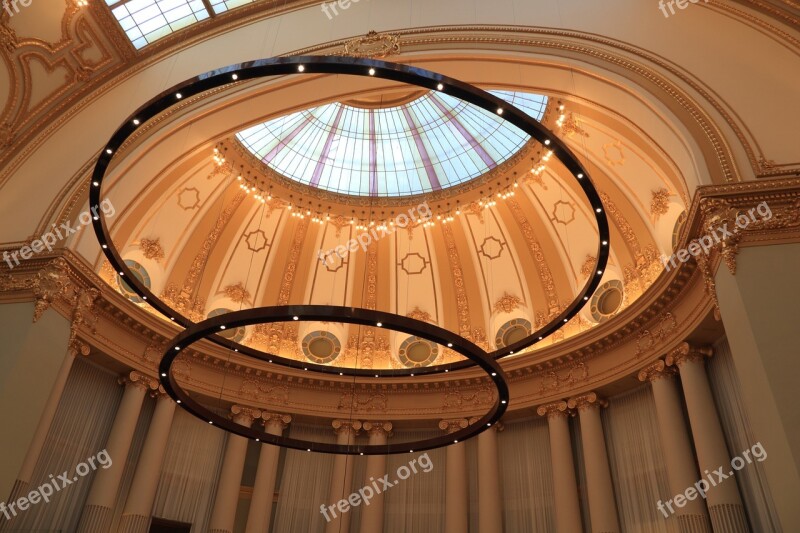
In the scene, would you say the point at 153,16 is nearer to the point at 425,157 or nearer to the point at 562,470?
the point at 425,157

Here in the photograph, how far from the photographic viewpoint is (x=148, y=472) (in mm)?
16312

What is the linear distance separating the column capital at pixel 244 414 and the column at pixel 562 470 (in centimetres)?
866

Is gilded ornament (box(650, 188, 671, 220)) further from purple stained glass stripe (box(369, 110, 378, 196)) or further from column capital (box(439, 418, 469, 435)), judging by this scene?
purple stained glass stripe (box(369, 110, 378, 196))

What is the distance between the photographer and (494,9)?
15.5 m

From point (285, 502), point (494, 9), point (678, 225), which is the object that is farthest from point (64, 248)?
point (678, 225)

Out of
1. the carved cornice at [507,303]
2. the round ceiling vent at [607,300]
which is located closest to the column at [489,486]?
the carved cornice at [507,303]

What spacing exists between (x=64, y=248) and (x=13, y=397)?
3.38m

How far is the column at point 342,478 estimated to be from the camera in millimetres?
17641

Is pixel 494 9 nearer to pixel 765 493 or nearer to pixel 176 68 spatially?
pixel 176 68

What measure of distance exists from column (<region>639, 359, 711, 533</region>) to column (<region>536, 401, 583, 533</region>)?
7.05ft

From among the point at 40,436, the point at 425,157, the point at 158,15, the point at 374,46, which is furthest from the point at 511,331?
the point at 158,15

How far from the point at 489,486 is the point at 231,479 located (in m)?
7.43

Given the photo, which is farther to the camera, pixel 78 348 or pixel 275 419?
pixel 275 419

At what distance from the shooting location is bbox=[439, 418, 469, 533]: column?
17.1 m
